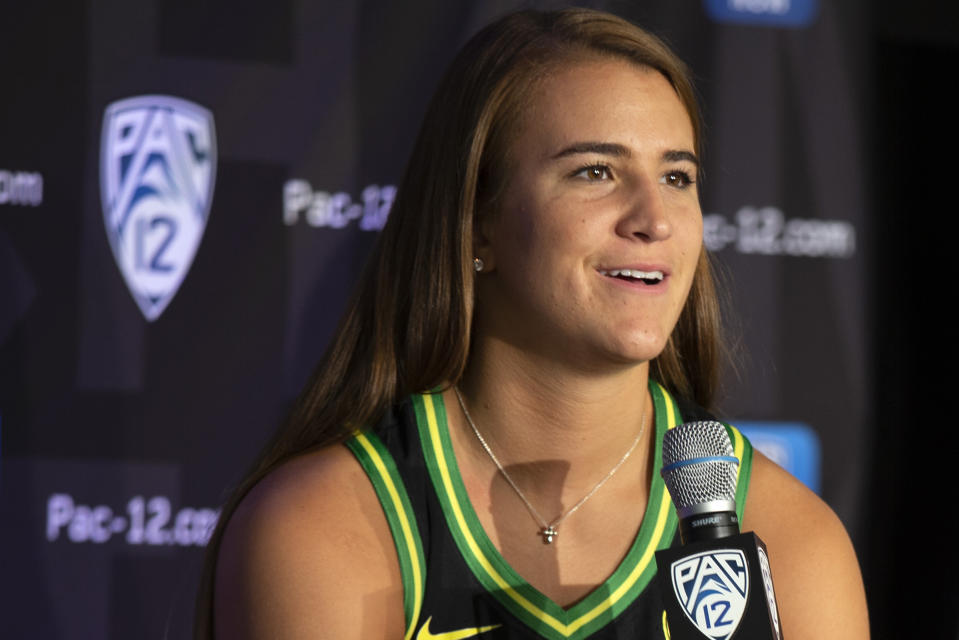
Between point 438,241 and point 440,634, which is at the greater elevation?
point 438,241

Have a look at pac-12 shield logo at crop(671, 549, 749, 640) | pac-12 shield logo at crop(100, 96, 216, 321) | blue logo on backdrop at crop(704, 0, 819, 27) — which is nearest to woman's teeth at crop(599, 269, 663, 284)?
pac-12 shield logo at crop(671, 549, 749, 640)

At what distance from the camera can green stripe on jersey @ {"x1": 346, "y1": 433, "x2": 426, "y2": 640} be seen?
1449 millimetres

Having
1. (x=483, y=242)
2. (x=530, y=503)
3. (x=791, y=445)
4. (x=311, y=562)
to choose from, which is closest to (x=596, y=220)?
(x=483, y=242)

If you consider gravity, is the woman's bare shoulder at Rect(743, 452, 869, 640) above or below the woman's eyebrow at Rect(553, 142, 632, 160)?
below

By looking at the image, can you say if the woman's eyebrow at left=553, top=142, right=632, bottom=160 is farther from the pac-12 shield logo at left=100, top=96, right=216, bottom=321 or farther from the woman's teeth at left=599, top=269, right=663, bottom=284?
the pac-12 shield logo at left=100, top=96, right=216, bottom=321

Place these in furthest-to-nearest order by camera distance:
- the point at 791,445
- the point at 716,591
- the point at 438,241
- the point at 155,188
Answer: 1. the point at 791,445
2. the point at 155,188
3. the point at 438,241
4. the point at 716,591

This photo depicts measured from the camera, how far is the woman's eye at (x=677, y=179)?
60.6 inches

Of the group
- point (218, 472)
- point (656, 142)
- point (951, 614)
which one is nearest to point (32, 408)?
point (218, 472)

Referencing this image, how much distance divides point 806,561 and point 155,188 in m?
1.39

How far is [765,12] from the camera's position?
2.60m

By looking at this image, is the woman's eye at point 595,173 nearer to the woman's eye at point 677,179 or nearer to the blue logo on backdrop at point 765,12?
the woman's eye at point 677,179

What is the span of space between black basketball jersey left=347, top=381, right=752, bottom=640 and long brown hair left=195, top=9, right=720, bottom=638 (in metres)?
0.07

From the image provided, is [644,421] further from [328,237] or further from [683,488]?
[328,237]

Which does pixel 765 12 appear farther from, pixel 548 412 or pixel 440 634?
pixel 440 634
